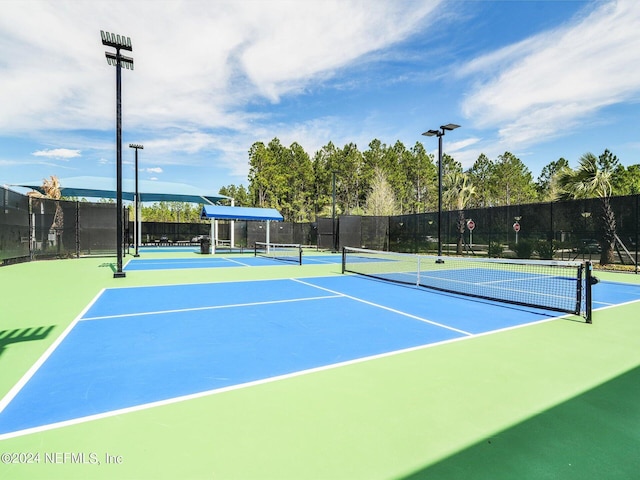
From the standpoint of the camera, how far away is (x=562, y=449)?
2.69 metres

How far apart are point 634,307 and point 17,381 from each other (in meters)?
10.9

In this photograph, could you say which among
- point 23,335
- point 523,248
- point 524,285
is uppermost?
point 523,248

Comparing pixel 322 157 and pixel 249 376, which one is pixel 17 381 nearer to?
pixel 249 376

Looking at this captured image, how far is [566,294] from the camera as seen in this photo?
31.0ft

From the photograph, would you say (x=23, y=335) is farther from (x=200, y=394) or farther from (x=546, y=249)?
(x=546, y=249)

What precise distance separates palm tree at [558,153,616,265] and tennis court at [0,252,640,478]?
35.1 ft

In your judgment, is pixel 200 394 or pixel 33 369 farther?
pixel 33 369

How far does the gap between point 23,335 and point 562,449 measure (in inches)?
276

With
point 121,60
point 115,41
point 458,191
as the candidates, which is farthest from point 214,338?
point 458,191

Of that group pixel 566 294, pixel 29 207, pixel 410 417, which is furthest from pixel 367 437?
pixel 29 207

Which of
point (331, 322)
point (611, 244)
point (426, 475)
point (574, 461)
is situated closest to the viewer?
point (426, 475)

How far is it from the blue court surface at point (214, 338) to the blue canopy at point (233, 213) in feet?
45.2

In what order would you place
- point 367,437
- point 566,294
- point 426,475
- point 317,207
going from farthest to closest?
1. point 317,207
2. point 566,294
3. point 367,437
4. point 426,475

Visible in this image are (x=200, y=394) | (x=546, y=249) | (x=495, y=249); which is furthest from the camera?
(x=495, y=249)
